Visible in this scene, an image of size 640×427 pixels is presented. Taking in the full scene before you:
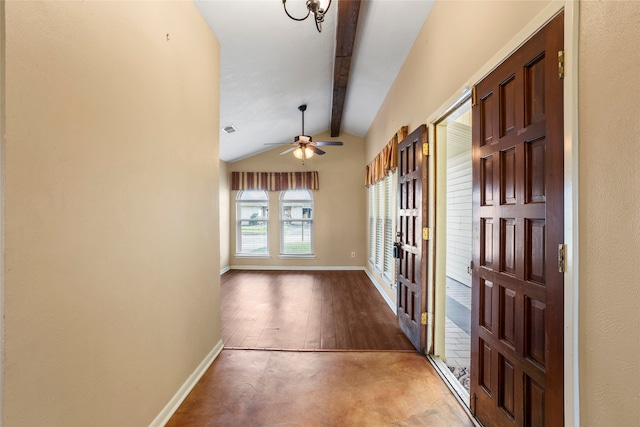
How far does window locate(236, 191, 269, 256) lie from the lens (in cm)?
694

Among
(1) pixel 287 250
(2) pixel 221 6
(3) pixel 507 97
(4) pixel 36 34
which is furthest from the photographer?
(1) pixel 287 250

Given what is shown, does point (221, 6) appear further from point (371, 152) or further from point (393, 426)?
point (371, 152)

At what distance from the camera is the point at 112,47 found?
1369 millimetres

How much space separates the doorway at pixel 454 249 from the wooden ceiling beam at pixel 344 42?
1.22 metres

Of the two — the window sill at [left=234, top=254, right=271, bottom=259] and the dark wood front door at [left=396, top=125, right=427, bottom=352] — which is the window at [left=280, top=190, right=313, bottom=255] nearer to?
the window sill at [left=234, top=254, right=271, bottom=259]

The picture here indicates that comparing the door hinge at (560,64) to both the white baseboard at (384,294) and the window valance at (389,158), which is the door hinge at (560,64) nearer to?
the window valance at (389,158)

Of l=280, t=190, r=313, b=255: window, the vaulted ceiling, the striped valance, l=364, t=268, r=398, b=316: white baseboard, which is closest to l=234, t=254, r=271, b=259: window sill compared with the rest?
l=280, t=190, r=313, b=255: window

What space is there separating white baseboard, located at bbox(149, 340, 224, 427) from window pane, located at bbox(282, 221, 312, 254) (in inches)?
168

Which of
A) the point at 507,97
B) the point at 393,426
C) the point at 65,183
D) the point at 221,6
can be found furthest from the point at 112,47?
the point at 393,426

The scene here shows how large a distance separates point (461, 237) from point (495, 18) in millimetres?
3700

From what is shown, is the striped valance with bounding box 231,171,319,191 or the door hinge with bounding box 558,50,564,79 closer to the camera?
the door hinge with bounding box 558,50,564,79

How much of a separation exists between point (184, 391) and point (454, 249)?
4635 mm

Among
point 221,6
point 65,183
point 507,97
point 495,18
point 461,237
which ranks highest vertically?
point 221,6

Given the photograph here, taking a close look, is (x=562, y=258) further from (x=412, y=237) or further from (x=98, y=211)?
(x=98, y=211)
